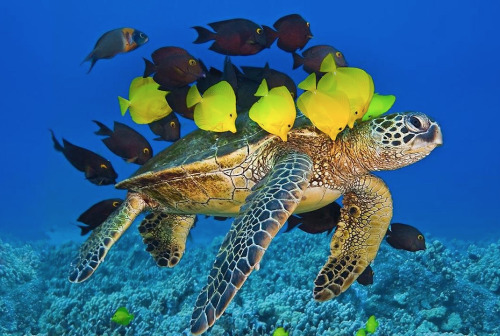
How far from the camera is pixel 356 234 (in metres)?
4.14

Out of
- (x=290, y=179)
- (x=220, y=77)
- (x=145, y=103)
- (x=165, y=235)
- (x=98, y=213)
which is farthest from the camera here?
(x=165, y=235)

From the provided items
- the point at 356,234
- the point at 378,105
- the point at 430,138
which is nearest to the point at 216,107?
the point at 378,105

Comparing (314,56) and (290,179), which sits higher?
(314,56)

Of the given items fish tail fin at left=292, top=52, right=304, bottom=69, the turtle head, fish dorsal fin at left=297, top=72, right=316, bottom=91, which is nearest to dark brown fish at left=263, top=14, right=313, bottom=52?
fish tail fin at left=292, top=52, right=304, bottom=69

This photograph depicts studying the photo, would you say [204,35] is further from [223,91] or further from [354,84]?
[354,84]

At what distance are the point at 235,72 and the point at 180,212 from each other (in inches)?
69.2

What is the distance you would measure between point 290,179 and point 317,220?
4.27 feet

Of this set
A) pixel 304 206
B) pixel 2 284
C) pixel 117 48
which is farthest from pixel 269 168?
pixel 2 284

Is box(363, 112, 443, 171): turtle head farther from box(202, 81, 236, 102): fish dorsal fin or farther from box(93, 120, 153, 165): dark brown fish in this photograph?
box(93, 120, 153, 165): dark brown fish

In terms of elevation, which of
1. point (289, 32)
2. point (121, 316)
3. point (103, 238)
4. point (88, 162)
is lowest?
point (121, 316)

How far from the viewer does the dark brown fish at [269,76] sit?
12.5 ft

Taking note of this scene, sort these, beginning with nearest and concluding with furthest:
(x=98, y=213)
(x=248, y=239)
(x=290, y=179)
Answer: (x=248, y=239) → (x=290, y=179) → (x=98, y=213)

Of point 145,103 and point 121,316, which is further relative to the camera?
point 121,316

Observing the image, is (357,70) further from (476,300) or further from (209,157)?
(476,300)
